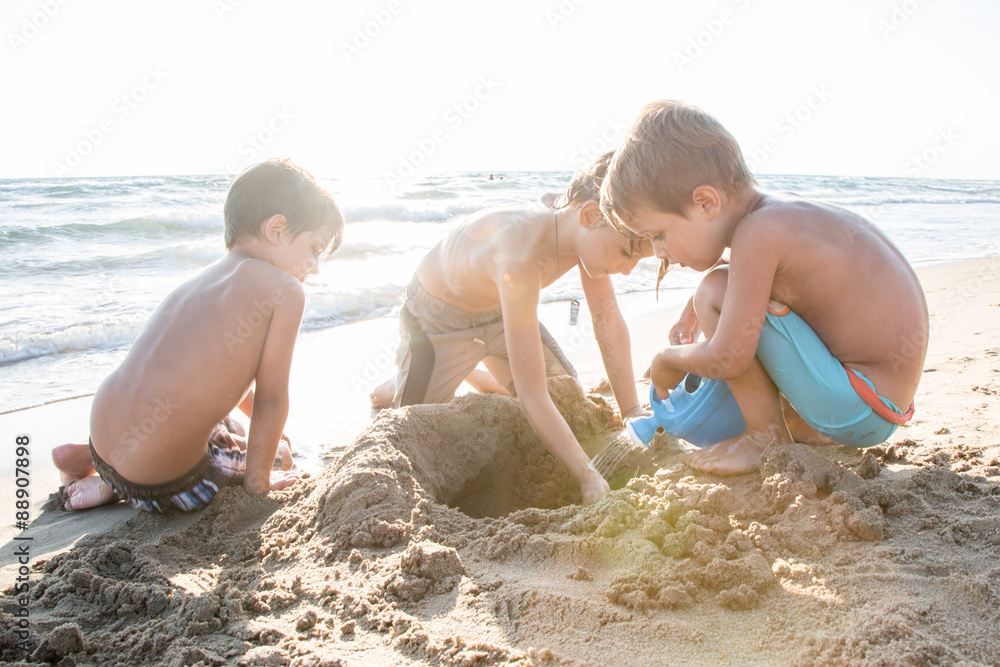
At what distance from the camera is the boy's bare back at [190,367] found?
244 centimetres

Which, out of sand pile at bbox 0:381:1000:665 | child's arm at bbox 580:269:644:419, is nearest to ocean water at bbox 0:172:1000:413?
sand pile at bbox 0:381:1000:665

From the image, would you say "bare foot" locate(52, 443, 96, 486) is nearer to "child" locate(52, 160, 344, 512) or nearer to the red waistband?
"child" locate(52, 160, 344, 512)

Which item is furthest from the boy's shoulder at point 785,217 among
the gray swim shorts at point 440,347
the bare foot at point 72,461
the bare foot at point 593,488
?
the bare foot at point 72,461

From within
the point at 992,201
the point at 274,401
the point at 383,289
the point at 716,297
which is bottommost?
the point at 992,201

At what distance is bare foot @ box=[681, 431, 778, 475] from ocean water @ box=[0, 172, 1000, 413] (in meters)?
3.89

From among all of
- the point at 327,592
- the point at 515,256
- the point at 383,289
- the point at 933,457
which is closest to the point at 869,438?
the point at 933,457

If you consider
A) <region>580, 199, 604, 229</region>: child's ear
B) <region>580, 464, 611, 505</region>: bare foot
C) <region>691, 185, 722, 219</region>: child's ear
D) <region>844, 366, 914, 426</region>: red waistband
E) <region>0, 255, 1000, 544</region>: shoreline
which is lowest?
→ <region>0, 255, 1000, 544</region>: shoreline

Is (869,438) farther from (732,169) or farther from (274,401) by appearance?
(274,401)

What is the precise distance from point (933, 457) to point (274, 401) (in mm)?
2554

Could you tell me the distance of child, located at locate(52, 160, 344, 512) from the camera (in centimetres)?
246

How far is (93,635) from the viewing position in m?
1.63

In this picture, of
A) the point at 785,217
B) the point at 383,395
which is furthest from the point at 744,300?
the point at 383,395

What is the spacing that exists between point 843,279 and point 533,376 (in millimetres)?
1174

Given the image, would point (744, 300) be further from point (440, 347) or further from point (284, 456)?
point (284, 456)
